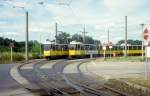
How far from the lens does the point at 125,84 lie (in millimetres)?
20406

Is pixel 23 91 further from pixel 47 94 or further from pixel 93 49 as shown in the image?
pixel 93 49

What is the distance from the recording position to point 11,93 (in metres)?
16.8

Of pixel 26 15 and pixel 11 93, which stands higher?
pixel 26 15

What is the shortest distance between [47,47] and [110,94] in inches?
1717

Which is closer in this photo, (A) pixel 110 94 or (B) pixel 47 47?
(A) pixel 110 94

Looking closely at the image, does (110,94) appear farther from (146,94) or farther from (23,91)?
(23,91)

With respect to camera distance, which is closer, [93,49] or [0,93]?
[0,93]

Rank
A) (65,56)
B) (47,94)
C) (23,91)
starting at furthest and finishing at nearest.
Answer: (65,56) < (23,91) < (47,94)

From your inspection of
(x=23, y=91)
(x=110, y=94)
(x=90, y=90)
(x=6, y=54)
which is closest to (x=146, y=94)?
(x=110, y=94)

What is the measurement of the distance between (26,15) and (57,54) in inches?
527

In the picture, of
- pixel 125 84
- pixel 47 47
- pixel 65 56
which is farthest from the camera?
pixel 65 56

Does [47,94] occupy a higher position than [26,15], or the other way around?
[26,15]

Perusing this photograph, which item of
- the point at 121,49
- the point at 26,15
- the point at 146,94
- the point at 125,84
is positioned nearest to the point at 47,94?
the point at 146,94

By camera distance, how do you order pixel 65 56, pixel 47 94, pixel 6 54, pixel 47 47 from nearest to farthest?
pixel 47 94 < pixel 6 54 < pixel 47 47 < pixel 65 56
